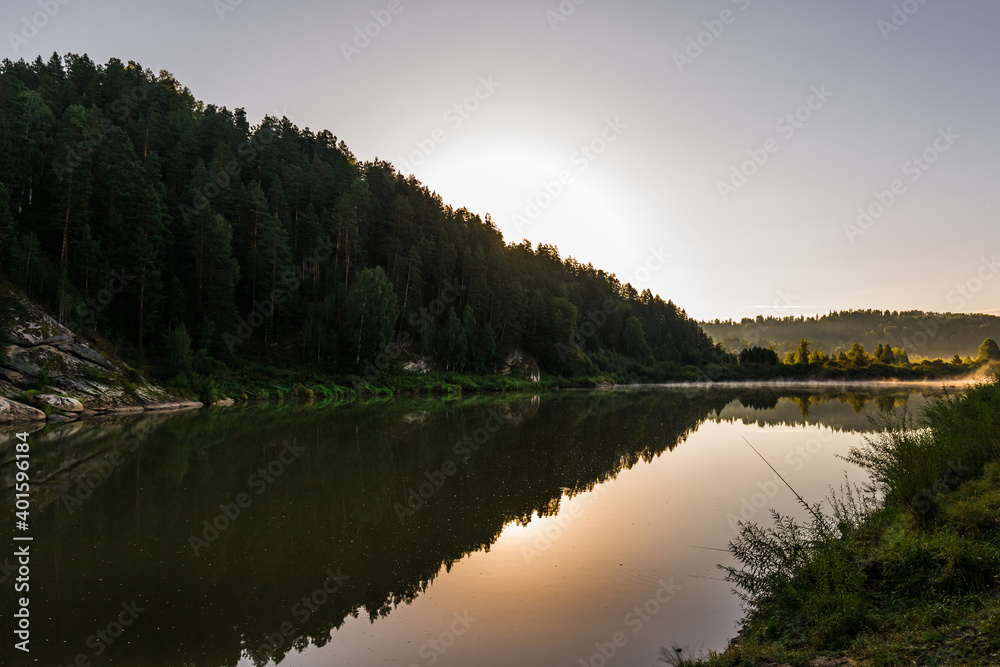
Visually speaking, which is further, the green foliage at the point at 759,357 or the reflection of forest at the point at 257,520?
the green foliage at the point at 759,357

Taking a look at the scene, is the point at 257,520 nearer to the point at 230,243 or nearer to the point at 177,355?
the point at 177,355

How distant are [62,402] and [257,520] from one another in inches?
924

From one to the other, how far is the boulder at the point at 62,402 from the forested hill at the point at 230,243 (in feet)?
25.3

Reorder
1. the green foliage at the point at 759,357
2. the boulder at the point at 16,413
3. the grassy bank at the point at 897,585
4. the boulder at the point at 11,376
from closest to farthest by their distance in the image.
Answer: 1. the grassy bank at the point at 897,585
2. the boulder at the point at 16,413
3. the boulder at the point at 11,376
4. the green foliage at the point at 759,357

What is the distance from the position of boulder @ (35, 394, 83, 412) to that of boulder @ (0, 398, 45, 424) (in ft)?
3.08

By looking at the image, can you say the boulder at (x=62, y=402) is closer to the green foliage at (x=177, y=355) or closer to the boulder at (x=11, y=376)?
the boulder at (x=11, y=376)

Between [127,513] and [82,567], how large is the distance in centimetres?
354

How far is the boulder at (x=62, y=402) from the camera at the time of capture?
26703mm

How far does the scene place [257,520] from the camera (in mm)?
11430

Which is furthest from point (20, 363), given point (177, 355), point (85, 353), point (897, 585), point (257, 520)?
point (897, 585)

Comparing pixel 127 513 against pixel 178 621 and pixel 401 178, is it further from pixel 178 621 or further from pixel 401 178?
pixel 401 178

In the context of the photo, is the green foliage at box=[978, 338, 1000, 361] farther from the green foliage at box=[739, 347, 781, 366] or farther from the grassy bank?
the grassy bank

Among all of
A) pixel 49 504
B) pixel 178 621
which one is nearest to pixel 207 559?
pixel 178 621

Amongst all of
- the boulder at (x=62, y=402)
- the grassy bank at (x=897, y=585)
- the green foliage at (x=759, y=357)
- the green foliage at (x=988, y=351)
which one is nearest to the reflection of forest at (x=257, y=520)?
the boulder at (x=62, y=402)
